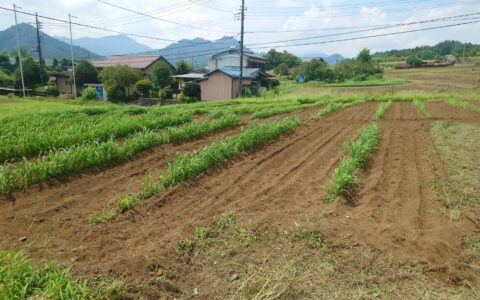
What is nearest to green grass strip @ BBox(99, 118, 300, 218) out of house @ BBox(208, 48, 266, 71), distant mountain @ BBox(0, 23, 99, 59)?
house @ BBox(208, 48, 266, 71)

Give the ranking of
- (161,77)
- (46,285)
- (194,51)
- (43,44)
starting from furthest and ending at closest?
1. (43,44)
2. (194,51)
3. (161,77)
4. (46,285)

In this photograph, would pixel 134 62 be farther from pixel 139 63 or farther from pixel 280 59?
pixel 280 59

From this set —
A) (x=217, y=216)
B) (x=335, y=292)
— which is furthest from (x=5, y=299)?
(x=335, y=292)

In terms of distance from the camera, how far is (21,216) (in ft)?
15.2

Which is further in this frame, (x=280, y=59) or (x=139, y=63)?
(x=280, y=59)

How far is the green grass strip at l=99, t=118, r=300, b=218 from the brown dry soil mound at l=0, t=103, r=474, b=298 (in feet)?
0.66

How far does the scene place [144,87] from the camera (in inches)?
1341

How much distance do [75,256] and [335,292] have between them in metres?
2.98

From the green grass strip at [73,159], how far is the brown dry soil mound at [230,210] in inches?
11.4

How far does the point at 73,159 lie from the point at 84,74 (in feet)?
130

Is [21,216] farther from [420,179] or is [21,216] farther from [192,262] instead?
[420,179]

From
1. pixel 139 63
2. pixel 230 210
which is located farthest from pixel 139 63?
pixel 230 210

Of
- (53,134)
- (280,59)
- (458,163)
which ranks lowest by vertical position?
(458,163)

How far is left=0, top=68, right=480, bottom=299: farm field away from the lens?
11.2ft
